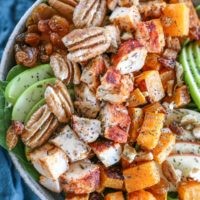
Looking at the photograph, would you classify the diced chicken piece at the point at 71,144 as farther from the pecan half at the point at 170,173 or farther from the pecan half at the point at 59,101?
the pecan half at the point at 170,173

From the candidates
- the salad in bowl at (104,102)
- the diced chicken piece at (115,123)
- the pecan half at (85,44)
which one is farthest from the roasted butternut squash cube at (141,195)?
the pecan half at (85,44)

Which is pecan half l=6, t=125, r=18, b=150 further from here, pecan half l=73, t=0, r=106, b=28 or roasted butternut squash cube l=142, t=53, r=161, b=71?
roasted butternut squash cube l=142, t=53, r=161, b=71

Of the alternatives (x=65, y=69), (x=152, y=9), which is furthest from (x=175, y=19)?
(x=65, y=69)

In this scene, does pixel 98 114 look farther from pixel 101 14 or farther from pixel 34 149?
pixel 101 14

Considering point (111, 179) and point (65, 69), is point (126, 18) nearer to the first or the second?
point (65, 69)

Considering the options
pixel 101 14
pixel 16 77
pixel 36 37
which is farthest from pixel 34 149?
pixel 101 14
